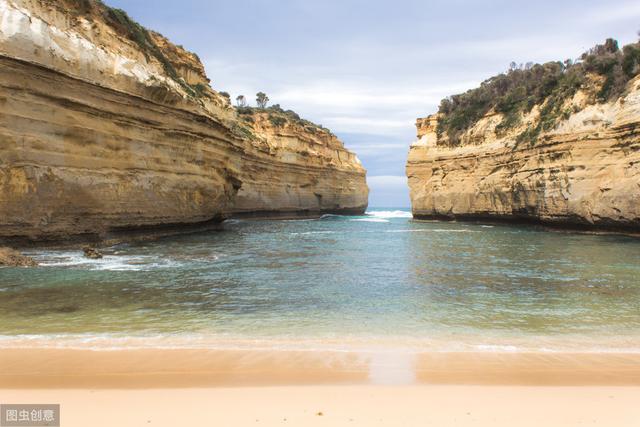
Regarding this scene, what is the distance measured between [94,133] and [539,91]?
28.1 m

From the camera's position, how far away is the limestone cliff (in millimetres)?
20594

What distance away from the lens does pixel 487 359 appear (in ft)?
16.1

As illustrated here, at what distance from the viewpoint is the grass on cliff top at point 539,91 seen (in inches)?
925

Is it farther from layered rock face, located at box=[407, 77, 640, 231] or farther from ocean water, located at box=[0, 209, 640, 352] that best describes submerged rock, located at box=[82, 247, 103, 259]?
layered rock face, located at box=[407, 77, 640, 231]

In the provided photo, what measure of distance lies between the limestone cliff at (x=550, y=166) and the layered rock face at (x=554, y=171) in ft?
0.16

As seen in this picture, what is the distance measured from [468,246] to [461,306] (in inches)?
407

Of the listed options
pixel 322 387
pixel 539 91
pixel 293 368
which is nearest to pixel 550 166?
pixel 539 91

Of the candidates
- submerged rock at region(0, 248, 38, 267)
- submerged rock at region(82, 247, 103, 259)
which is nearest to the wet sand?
submerged rock at region(0, 248, 38, 267)

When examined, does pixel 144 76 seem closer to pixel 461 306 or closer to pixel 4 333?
pixel 4 333

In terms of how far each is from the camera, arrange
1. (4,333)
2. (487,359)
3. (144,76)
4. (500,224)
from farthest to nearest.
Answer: (500,224)
(144,76)
(4,333)
(487,359)

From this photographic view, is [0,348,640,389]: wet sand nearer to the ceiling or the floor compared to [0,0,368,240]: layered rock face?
nearer to the floor

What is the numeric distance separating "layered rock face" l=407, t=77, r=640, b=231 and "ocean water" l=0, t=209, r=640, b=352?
8.34 metres

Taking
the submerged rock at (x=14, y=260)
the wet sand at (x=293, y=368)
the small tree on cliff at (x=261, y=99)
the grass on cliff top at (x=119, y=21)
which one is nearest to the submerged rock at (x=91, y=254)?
the submerged rock at (x=14, y=260)

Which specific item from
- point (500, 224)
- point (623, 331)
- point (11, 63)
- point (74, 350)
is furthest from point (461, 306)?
point (500, 224)
